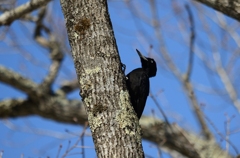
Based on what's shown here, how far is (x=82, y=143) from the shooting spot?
3.97m

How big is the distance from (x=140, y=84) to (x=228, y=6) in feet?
3.53

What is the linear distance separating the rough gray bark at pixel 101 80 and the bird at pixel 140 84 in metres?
0.62

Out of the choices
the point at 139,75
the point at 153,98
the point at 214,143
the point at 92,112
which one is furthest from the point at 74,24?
the point at 214,143

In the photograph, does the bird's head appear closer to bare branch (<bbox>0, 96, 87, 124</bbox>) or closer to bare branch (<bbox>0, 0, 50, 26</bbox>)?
bare branch (<bbox>0, 0, 50, 26</bbox>)

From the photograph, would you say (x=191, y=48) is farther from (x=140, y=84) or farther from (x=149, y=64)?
(x=140, y=84)

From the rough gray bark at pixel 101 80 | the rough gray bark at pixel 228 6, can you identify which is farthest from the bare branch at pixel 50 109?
the rough gray bark at pixel 101 80

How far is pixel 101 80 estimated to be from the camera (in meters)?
2.99

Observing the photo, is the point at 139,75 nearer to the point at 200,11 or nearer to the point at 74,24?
the point at 74,24

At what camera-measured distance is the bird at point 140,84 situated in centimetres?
380

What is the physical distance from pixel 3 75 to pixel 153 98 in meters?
2.52

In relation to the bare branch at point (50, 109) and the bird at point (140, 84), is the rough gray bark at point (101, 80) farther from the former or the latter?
the bare branch at point (50, 109)

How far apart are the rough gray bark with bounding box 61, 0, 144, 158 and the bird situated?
62cm

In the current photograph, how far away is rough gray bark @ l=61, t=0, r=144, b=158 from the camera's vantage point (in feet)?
9.25

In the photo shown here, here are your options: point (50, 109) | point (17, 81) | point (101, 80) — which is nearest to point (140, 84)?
point (101, 80)
